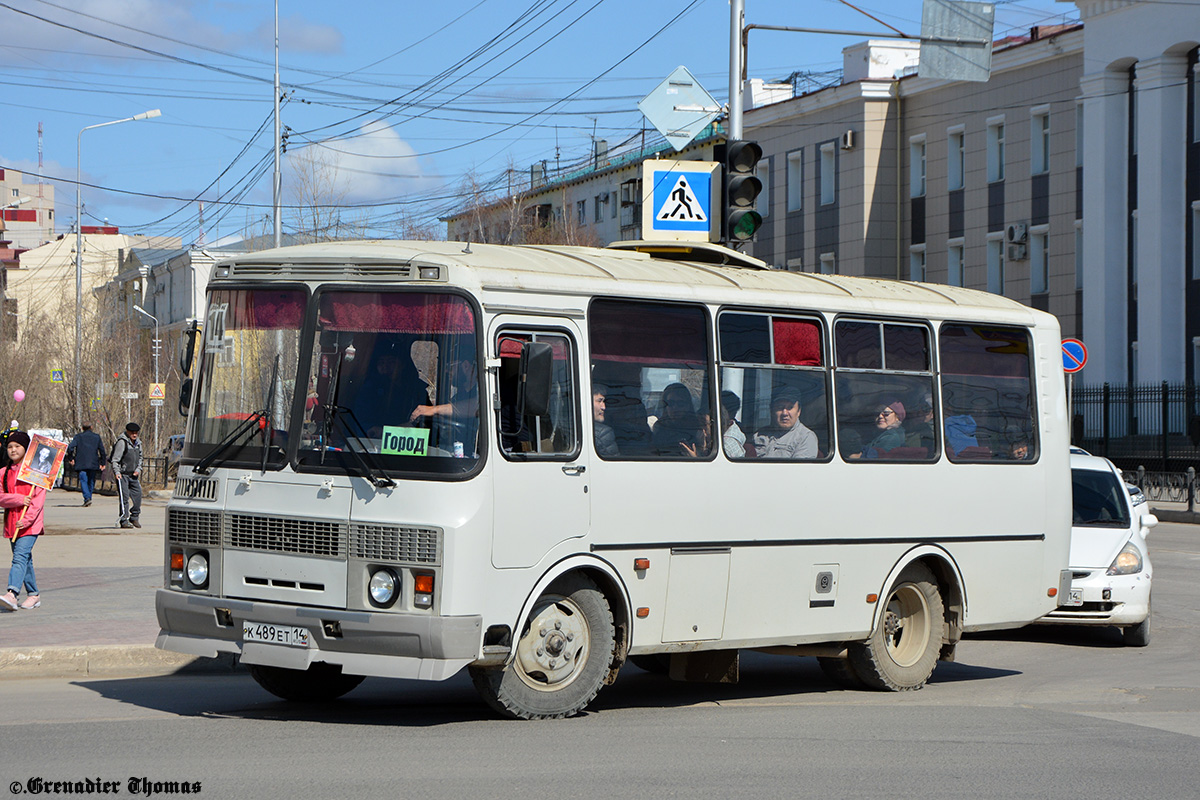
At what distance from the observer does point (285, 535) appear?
8930mm

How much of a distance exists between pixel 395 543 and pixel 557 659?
130 cm

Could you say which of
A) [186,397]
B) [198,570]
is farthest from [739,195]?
[198,570]

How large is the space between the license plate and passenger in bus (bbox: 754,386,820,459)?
131 inches

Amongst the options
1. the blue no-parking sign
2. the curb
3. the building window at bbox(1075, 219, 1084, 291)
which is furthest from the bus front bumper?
the building window at bbox(1075, 219, 1084, 291)

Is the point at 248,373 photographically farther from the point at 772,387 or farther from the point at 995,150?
the point at 995,150

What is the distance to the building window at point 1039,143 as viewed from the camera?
45219 millimetres

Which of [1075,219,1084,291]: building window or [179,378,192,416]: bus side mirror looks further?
[1075,219,1084,291]: building window

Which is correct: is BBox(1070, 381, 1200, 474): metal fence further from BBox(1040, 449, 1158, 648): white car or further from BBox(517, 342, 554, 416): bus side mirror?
BBox(517, 342, 554, 416): bus side mirror

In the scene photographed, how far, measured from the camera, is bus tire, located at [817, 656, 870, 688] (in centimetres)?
1134

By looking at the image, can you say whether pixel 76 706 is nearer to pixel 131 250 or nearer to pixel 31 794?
pixel 31 794

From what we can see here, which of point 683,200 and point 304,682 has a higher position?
point 683,200

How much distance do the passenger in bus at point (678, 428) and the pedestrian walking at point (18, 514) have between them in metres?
7.02

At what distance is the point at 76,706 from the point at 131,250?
353 ft

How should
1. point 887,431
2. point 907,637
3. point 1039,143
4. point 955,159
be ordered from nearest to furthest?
point 887,431
point 907,637
point 1039,143
point 955,159
